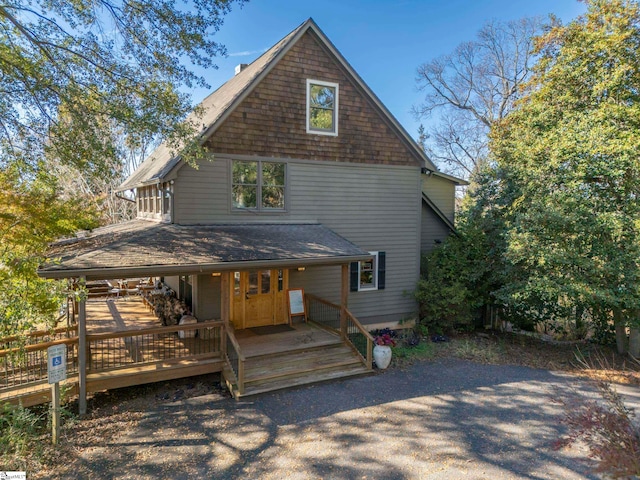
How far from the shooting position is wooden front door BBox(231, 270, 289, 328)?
11.0 meters

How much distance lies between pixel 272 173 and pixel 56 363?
7190 mm

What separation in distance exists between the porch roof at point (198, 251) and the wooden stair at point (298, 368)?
235 centimetres

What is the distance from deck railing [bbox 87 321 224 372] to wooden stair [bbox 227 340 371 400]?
110 centimetres

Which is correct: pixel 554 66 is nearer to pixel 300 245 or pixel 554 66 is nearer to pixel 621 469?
pixel 300 245

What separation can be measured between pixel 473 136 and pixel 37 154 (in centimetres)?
2856

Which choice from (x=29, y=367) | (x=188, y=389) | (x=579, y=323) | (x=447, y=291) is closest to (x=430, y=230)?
(x=447, y=291)

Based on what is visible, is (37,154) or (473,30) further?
(473,30)

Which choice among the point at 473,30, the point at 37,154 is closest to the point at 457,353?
the point at 37,154

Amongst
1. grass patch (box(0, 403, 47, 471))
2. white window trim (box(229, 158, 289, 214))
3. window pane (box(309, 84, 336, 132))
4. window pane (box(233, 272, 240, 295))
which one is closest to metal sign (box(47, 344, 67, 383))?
grass patch (box(0, 403, 47, 471))

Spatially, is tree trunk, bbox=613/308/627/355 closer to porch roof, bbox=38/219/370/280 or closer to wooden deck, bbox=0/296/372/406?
wooden deck, bbox=0/296/372/406

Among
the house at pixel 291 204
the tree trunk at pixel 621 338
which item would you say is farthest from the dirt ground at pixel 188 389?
the house at pixel 291 204

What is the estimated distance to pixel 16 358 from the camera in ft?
20.6

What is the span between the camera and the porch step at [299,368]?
8.53 meters

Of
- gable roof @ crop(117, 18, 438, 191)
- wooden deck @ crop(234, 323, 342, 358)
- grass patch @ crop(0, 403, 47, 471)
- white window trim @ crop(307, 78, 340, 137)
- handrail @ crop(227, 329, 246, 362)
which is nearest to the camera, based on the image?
grass patch @ crop(0, 403, 47, 471)
